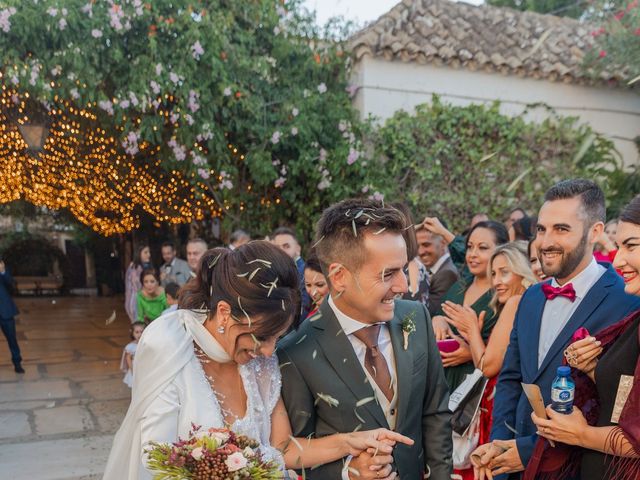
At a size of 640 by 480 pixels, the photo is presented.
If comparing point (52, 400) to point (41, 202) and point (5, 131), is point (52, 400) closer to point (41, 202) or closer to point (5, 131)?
point (5, 131)

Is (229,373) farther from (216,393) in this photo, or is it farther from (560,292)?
(560,292)

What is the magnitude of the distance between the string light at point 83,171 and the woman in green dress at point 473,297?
4932 mm

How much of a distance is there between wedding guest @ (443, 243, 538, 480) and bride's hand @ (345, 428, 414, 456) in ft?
4.67

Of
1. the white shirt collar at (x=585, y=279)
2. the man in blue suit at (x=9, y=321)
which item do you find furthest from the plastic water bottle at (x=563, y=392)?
the man in blue suit at (x=9, y=321)

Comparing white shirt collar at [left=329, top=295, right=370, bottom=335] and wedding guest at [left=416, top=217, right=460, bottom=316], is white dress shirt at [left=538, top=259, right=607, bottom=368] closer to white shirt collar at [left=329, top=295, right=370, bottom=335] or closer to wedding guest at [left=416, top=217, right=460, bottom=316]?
white shirt collar at [left=329, top=295, right=370, bottom=335]

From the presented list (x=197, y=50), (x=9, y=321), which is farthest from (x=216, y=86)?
(x=9, y=321)

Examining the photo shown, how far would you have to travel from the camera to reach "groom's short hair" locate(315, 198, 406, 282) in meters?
2.08

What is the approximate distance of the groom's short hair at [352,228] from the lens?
2.08 m

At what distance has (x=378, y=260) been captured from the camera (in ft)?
6.75

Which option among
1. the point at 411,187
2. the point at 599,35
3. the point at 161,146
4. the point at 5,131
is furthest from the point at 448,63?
the point at 5,131

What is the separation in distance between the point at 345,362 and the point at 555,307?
115 cm

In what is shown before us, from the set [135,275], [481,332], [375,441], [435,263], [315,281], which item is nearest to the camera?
[375,441]

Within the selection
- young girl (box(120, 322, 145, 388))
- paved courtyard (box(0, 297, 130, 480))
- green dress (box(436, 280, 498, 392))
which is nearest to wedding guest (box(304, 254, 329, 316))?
green dress (box(436, 280, 498, 392))

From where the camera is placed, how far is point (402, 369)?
2.12m
